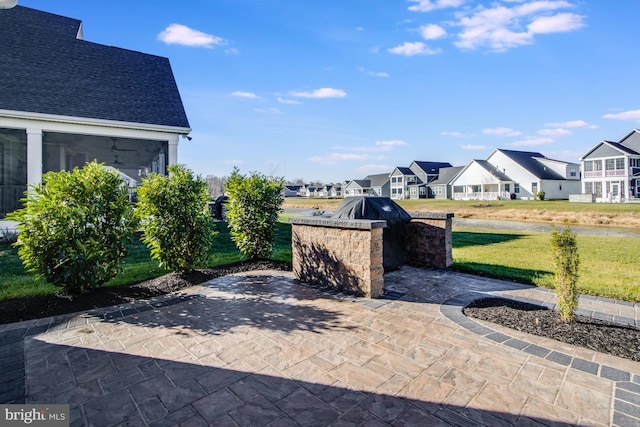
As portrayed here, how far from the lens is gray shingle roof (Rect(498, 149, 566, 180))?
40625mm

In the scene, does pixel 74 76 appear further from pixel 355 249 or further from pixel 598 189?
pixel 598 189

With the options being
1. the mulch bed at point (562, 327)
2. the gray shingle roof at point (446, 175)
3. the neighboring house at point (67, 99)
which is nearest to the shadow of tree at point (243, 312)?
the mulch bed at point (562, 327)

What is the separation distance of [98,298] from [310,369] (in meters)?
4.11

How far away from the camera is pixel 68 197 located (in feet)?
16.3

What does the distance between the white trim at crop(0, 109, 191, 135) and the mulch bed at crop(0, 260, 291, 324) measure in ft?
22.6

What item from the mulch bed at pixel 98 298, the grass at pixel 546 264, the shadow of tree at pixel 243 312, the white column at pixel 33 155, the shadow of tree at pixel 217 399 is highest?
the white column at pixel 33 155

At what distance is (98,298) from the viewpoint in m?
5.09

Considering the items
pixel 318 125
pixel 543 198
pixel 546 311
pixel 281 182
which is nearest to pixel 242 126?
pixel 318 125

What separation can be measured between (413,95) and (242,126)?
36.3ft

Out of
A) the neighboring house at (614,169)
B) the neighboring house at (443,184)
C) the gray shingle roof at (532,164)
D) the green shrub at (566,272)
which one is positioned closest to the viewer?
the green shrub at (566,272)

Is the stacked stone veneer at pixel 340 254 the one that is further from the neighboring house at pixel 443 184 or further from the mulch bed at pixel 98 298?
the neighboring house at pixel 443 184

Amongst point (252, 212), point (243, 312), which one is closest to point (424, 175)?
point (252, 212)

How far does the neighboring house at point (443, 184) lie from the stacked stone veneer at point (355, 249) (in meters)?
45.7

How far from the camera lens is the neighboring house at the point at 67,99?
10078mm
